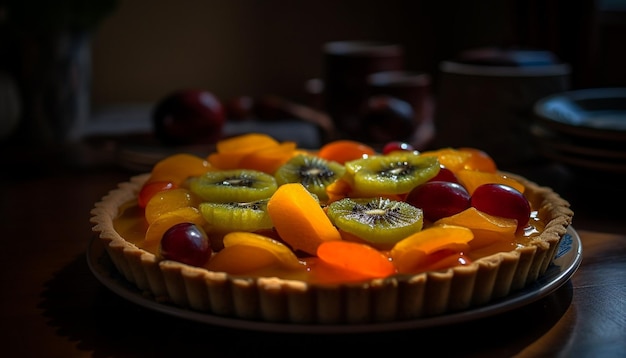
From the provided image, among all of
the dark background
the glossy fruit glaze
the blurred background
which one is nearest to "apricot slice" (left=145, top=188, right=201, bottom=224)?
the glossy fruit glaze

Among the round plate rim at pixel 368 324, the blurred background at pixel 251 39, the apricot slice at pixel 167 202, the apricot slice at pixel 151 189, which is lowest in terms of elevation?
the blurred background at pixel 251 39

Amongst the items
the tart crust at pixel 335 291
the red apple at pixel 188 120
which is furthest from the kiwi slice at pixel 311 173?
the red apple at pixel 188 120

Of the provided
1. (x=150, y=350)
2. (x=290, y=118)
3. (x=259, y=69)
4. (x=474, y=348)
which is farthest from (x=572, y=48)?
(x=150, y=350)

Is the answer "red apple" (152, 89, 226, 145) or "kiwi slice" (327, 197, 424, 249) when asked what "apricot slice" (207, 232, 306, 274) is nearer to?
"kiwi slice" (327, 197, 424, 249)

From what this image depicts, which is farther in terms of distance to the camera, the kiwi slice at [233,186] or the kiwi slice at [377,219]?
the kiwi slice at [233,186]

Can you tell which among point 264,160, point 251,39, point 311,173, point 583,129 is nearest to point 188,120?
point 264,160

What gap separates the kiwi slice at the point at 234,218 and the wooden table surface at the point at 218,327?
6.4 inches

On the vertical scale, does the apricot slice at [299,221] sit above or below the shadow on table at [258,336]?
above

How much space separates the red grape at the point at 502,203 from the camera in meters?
1.24

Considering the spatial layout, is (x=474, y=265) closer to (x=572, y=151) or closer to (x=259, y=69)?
(x=572, y=151)

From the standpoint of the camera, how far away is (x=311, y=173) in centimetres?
141

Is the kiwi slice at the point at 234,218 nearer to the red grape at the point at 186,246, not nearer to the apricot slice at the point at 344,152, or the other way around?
the red grape at the point at 186,246

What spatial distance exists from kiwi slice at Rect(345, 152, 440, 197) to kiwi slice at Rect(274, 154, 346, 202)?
1.5 inches

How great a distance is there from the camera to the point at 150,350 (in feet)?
3.33
